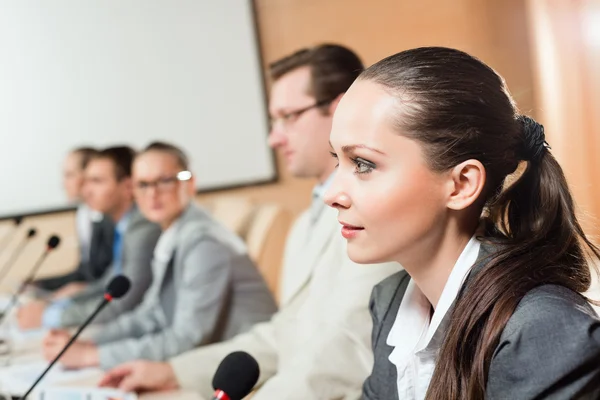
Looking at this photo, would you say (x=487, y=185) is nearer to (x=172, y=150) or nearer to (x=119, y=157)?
(x=172, y=150)

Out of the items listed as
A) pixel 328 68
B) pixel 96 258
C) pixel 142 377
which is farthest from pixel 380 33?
pixel 96 258

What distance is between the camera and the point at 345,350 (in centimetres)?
93

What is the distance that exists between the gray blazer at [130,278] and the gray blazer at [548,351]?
44.7 inches

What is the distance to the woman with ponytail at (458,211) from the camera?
61 cm

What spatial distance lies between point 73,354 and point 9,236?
57cm

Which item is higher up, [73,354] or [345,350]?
[345,350]

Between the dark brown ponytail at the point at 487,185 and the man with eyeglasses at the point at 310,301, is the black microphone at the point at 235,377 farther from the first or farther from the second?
the man with eyeglasses at the point at 310,301

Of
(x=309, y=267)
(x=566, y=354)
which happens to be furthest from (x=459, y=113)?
(x=309, y=267)

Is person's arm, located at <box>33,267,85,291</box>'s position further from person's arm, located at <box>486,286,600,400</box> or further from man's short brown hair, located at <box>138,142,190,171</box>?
person's arm, located at <box>486,286,600,400</box>

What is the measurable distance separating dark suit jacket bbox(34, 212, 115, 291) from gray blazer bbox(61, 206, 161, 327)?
0.02 meters

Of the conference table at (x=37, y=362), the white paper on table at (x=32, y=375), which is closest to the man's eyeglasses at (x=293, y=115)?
the conference table at (x=37, y=362)

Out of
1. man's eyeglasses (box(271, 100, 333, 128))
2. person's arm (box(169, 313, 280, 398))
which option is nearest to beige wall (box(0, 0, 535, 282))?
man's eyeglasses (box(271, 100, 333, 128))

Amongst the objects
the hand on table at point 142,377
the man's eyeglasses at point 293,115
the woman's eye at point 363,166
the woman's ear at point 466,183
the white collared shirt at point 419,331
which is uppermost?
the woman's eye at point 363,166

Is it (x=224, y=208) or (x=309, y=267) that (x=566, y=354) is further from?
(x=224, y=208)
